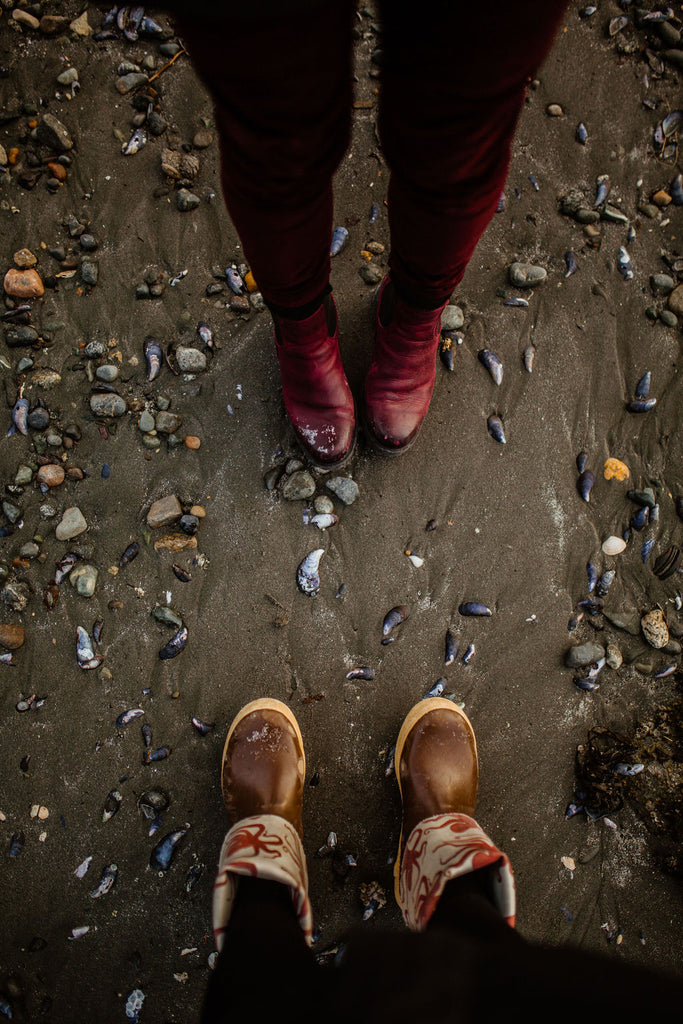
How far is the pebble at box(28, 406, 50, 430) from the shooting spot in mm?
2156

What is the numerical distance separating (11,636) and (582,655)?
2.12 metres

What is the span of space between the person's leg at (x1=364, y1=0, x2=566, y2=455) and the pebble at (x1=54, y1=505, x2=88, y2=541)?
141 cm

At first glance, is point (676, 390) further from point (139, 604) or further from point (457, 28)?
point (139, 604)

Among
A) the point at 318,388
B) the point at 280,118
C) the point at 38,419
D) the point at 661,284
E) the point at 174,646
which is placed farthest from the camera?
the point at 661,284

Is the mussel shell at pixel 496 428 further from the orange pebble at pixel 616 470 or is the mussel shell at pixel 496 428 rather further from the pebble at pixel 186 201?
the pebble at pixel 186 201

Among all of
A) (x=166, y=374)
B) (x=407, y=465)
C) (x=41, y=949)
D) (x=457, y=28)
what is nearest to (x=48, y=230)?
(x=166, y=374)

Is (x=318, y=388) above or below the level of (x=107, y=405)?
above

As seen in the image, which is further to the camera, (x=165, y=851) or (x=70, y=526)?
(x=70, y=526)

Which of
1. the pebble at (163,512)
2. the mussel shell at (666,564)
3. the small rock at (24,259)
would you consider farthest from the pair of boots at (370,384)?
the small rock at (24,259)

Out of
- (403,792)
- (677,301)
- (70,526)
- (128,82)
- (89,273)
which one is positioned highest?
(128,82)

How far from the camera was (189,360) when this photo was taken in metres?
2.21

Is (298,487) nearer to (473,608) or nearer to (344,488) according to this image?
(344,488)

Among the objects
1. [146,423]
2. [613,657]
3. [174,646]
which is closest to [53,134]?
[146,423]

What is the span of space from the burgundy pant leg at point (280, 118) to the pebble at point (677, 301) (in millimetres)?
1743
